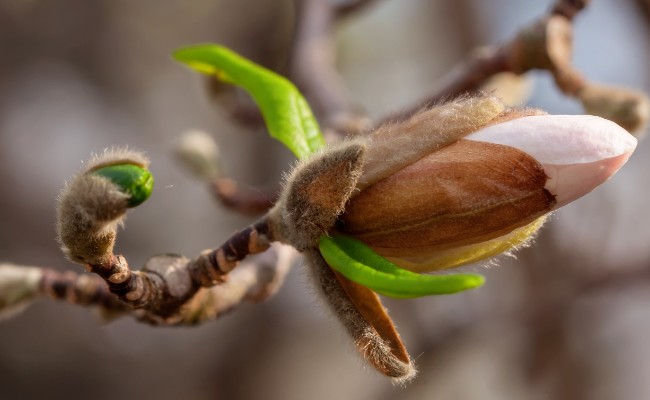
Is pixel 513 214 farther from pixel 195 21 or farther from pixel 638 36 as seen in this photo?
pixel 195 21

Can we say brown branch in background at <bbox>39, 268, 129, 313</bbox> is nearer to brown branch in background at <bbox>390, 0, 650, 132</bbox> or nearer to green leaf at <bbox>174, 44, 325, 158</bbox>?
green leaf at <bbox>174, 44, 325, 158</bbox>

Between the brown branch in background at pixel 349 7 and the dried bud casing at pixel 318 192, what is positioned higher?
the brown branch in background at pixel 349 7

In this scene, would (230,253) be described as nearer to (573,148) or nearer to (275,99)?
(275,99)

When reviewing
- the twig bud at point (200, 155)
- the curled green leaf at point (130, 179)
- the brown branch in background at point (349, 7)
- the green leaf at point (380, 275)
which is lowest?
the green leaf at point (380, 275)

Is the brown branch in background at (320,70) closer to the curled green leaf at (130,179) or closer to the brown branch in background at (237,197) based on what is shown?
the brown branch in background at (237,197)

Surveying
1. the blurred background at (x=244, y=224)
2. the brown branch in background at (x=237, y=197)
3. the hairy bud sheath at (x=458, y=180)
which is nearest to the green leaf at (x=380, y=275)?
the hairy bud sheath at (x=458, y=180)

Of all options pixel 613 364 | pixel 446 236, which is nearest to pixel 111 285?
pixel 446 236

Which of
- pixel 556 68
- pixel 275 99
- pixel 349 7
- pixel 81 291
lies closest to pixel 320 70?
pixel 349 7
